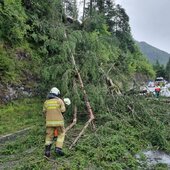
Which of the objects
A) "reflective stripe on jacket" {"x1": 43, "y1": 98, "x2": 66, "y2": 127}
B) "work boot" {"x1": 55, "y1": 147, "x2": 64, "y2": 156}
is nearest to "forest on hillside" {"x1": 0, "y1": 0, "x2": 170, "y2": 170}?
"work boot" {"x1": 55, "y1": 147, "x2": 64, "y2": 156}

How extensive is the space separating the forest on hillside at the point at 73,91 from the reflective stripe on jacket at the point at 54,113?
815mm

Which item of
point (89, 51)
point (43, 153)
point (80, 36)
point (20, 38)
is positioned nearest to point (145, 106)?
point (89, 51)

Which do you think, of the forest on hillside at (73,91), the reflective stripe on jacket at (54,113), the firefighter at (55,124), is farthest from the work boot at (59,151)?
the reflective stripe on jacket at (54,113)

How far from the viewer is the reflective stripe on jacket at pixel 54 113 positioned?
7873 millimetres

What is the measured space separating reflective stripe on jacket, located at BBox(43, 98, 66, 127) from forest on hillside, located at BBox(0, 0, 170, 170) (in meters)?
0.82

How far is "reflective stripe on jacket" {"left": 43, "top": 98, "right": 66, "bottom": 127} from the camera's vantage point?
310 inches

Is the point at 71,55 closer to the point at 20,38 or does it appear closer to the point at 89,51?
the point at 89,51

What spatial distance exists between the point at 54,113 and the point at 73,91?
385 centimetres

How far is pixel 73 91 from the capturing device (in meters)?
11.7

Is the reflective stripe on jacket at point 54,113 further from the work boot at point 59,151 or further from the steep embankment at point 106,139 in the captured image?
the steep embankment at point 106,139

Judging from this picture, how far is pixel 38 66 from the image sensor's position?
1562 centimetres

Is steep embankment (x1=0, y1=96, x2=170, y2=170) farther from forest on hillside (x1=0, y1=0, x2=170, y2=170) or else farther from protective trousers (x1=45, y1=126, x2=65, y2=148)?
protective trousers (x1=45, y1=126, x2=65, y2=148)

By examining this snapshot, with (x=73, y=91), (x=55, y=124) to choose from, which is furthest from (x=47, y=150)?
(x=73, y=91)

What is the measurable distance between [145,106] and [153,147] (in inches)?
103
